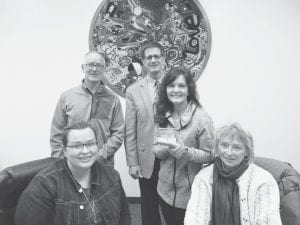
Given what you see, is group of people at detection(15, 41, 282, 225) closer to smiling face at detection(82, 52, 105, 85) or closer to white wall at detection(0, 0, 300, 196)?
smiling face at detection(82, 52, 105, 85)

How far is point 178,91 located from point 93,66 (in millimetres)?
695

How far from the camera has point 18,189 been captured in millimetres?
1848

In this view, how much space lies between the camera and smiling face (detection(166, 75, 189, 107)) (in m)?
1.96

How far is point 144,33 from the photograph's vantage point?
3328mm

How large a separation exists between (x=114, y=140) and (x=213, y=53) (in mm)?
1410

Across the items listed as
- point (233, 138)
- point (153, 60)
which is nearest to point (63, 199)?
point (233, 138)

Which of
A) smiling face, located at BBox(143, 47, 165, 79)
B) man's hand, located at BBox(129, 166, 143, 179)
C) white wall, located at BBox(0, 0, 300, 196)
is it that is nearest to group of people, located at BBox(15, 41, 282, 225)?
man's hand, located at BBox(129, 166, 143, 179)

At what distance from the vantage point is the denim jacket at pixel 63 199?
160cm

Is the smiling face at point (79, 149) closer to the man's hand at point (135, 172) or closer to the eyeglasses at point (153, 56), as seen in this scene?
the man's hand at point (135, 172)

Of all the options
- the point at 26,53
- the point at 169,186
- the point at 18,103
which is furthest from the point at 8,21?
the point at 169,186

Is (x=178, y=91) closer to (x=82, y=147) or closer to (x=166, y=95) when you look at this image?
(x=166, y=95)

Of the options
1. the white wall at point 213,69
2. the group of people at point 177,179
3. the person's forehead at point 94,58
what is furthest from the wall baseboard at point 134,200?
the person's forehead at point 94,58

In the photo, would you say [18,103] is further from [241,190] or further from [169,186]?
[241,190]

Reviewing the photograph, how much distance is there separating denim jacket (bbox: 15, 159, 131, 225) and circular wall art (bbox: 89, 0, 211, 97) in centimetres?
172
